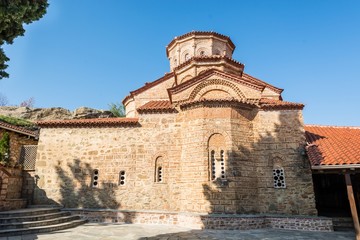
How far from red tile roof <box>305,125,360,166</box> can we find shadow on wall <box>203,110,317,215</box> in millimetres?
766

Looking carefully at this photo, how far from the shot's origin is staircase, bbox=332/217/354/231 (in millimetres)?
9039

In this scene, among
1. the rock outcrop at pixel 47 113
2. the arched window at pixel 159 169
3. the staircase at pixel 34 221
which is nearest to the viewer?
the staircase at pixel 34 221

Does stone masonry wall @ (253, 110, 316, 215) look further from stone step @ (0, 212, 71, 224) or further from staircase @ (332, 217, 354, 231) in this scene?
stone step @ (0, 212, 71, 224)

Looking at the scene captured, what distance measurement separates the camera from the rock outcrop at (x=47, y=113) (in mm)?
22938

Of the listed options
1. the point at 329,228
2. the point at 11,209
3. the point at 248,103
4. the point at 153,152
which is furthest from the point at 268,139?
the point at 11,209

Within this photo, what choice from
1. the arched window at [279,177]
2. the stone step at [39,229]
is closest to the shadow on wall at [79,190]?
the stone step at [39,229]

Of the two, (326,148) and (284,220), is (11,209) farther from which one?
(326,148)

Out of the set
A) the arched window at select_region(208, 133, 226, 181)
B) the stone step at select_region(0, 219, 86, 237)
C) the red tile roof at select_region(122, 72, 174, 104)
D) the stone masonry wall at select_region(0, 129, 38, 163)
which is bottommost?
the stone step at select_region(0, 219, 86, 237)

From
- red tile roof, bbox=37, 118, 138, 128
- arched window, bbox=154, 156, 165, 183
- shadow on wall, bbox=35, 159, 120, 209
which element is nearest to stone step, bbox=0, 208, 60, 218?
shadow on wall, bbox=35, 159, 120, 209

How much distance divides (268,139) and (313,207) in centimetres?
313

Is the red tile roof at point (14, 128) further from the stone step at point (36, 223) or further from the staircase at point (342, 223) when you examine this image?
the staircase at point (342, 223)

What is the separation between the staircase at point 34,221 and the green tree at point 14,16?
5.25 metres

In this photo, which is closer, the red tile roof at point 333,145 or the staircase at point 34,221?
the staircase at point 34,221

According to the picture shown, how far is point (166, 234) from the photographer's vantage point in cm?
779
